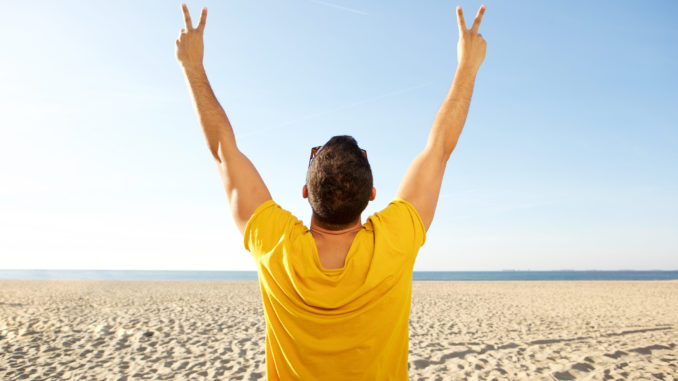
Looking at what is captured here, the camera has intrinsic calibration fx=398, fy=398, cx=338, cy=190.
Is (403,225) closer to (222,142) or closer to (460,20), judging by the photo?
(222,142)

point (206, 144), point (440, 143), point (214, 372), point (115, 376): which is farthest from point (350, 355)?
point (115, 376)

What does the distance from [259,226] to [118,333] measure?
35.6ft

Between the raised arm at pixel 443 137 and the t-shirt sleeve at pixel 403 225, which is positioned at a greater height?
the raised arm at pixel 443 137

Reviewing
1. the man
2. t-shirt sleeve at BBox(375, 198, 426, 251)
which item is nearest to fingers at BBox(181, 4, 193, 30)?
the man

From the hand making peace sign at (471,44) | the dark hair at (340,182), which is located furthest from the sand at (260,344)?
the dark hair at (340,182)

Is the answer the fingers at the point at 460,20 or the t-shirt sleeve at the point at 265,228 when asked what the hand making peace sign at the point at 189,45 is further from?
the fingers at the point at 460,20

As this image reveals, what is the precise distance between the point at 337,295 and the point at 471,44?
4.50 feet

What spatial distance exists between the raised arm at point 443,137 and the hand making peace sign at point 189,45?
110cm

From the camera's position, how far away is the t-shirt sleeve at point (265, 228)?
1.31m

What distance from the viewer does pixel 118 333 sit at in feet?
33.2

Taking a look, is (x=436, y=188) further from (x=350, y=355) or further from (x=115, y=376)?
(x=115, y=376)

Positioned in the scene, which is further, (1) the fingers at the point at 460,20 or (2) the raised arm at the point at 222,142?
(1) the fingers at the point at 460,20

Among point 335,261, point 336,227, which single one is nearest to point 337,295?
point 335,261

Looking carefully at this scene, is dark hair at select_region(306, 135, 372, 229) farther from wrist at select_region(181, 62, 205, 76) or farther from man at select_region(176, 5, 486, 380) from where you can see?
wrist at select_region(181, 62, 205, 76)
